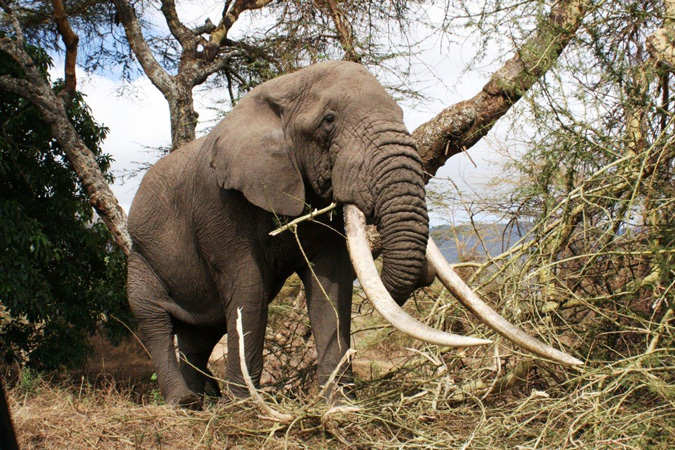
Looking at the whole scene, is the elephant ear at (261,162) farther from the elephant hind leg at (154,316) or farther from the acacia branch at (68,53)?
the acacia branch at (68,53)

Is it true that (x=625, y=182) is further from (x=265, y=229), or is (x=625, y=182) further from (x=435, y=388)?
(x=265, y=229)

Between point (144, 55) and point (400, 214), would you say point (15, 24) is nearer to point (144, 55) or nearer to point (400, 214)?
point (144, 55)

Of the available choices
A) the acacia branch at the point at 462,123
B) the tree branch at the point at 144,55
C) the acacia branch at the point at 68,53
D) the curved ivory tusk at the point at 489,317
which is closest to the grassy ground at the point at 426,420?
the curved ivory tusk at the point at 489,317

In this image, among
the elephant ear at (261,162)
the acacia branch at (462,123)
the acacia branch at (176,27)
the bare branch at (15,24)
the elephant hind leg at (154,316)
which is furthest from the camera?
the acacia branch at (176,27)

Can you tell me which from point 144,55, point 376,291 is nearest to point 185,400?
point 376,291

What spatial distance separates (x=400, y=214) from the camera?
3.68 meters

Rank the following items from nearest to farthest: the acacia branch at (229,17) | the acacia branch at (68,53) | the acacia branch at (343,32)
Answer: the acacia branch at (68,53), the acacia branch at (343,32), the acacia branch at (229,17)

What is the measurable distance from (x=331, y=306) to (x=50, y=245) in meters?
4.25

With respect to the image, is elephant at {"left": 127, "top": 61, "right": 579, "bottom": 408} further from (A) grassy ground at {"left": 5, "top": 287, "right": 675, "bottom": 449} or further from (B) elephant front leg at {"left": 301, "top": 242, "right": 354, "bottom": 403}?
(A) grassy ground at {"left": 5, "top": 287, "right": 675, "bottom": 449}

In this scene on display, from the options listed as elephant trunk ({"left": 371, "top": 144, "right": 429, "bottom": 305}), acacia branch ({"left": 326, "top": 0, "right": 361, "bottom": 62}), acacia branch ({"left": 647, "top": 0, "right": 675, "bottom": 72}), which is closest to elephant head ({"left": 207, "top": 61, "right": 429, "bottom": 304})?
elephant trunk ({"left": 371, "top": 144, "right": 429, "bottom": 305})

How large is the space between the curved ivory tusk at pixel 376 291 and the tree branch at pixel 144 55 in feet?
17.0

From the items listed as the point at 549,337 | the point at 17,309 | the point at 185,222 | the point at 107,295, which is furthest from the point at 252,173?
the point at 107,295

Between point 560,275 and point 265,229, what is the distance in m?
1.91

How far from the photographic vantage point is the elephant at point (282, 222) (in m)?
3.76
